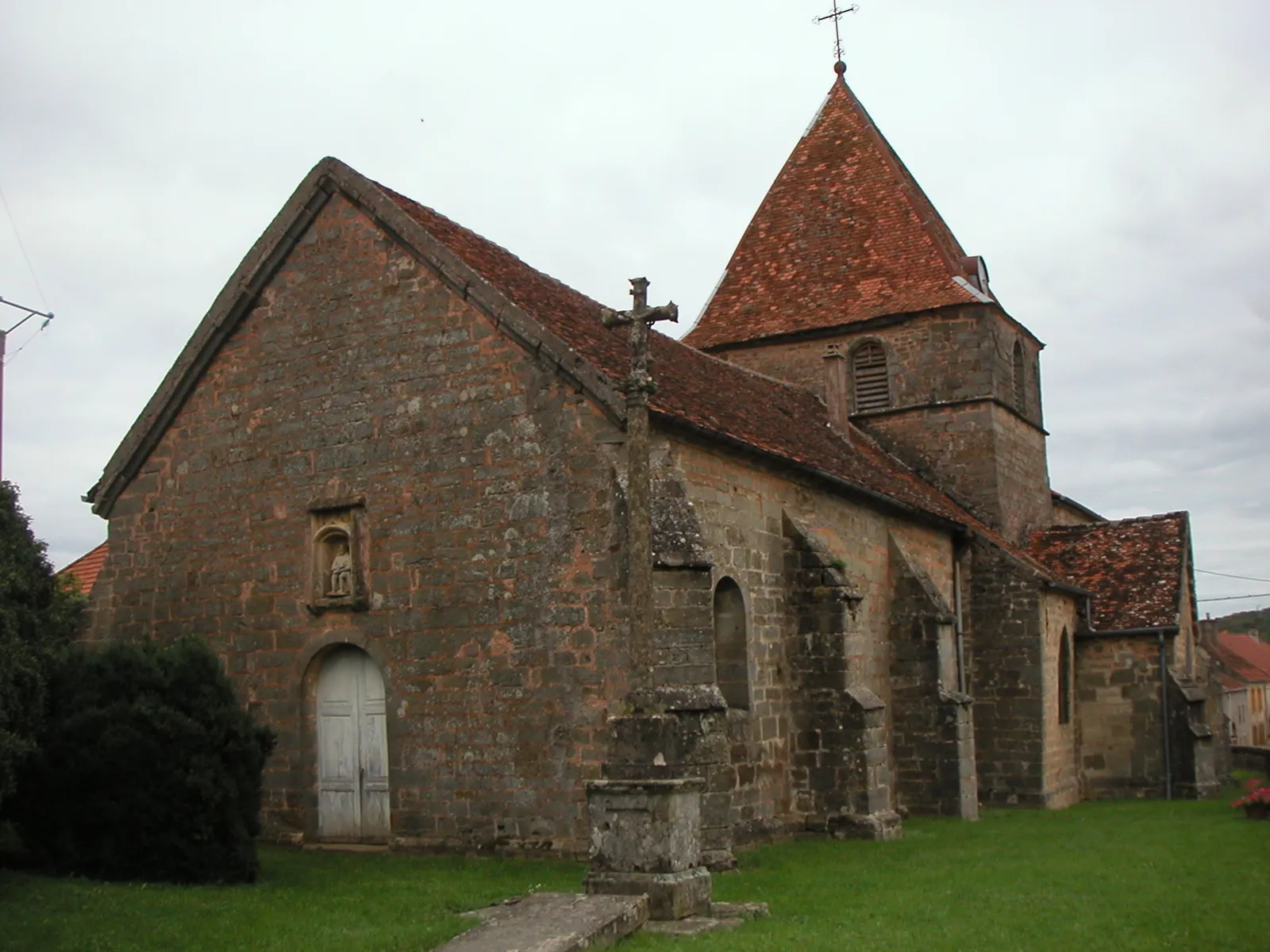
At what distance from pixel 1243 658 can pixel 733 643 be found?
→ 63.0 m

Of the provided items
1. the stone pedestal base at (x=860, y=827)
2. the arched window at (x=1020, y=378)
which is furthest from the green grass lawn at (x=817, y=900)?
the arched window at (x=1020, y=378)

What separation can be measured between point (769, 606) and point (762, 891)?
4735 millimetres

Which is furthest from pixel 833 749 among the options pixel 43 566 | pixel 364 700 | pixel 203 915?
pixel 43 566

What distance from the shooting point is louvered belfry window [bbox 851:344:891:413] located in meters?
25.8

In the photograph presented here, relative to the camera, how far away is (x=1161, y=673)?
2409cm

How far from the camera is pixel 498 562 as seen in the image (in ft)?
47.2

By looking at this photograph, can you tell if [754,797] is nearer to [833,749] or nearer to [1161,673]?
[833,749]

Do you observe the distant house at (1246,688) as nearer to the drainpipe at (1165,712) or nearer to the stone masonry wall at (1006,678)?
the drainpipe at (1165,712)

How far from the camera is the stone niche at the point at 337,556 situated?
1533 cm

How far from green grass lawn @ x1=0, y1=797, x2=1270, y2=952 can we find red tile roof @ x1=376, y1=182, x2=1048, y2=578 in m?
4.85

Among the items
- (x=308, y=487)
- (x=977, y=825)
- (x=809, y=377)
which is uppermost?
(x=809, y=377)

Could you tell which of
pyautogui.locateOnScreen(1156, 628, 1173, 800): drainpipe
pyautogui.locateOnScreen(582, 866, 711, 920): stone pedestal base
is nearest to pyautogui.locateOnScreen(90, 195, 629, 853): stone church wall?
pyautogui.locateOnScreen(582, 866, 711, 920): stone pedestal base

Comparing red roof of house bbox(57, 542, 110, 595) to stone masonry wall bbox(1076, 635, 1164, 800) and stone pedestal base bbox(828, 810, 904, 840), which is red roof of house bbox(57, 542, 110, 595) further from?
stone masonry wall bbox(1076, 635, 1164, 800)

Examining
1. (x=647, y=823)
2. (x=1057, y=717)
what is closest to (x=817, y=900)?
(x=647, y=823)
